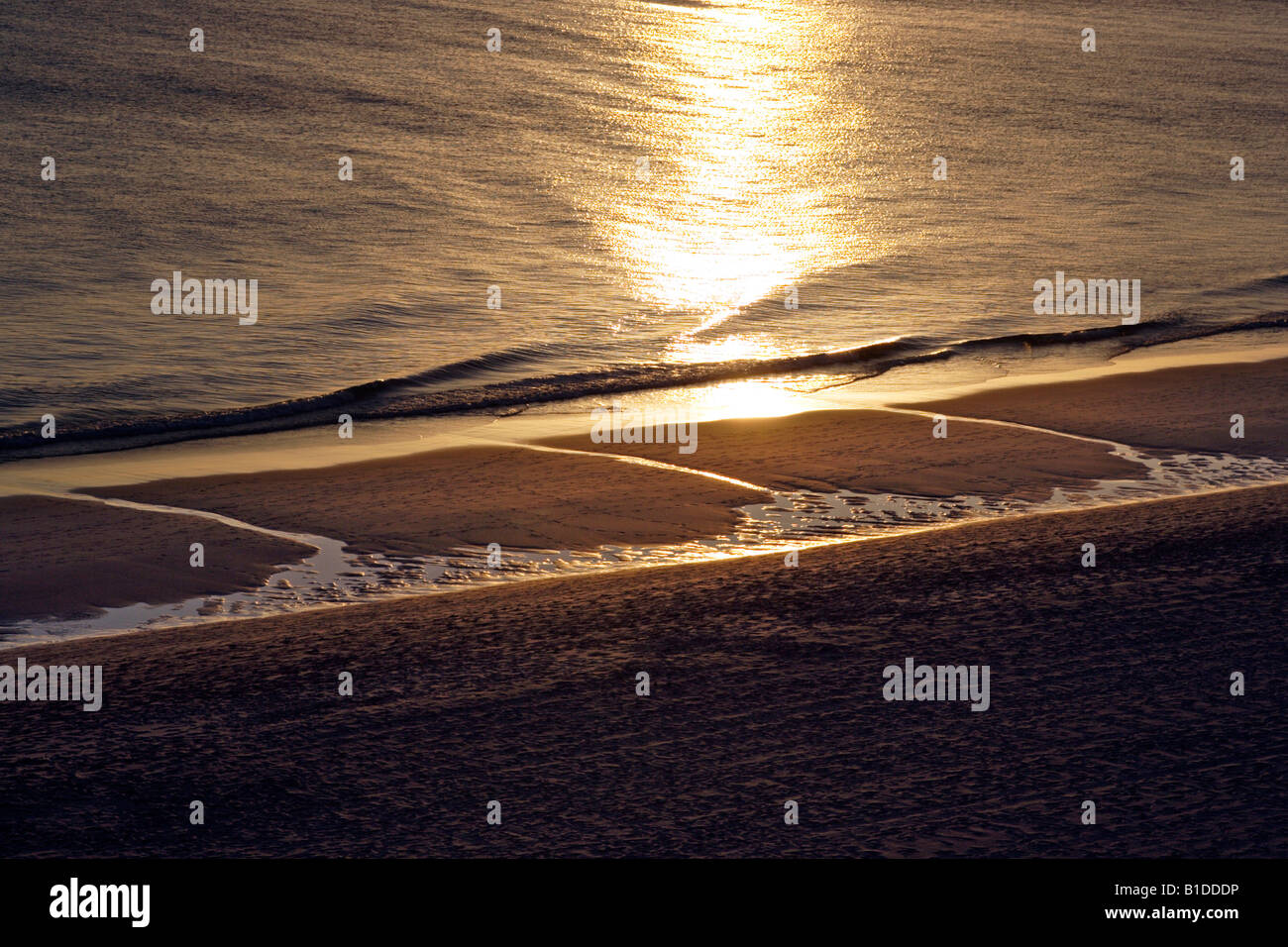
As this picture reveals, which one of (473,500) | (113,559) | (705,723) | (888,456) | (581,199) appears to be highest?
(581,199)

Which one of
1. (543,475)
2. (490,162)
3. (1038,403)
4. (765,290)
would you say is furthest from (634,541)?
(490,162)

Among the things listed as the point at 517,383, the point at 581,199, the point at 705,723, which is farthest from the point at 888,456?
the point at 581,199

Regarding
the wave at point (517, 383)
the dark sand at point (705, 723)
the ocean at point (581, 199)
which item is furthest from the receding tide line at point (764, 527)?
the ocean at point (581, 199)

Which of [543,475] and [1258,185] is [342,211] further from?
[1258,185]

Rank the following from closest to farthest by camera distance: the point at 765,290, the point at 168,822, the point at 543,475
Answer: the point at 168,822 < the point at 543,475 < the point at 765,290

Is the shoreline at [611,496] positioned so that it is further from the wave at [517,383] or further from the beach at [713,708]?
the wave at [517,383]

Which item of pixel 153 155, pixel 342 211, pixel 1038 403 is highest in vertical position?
pixel 153 155

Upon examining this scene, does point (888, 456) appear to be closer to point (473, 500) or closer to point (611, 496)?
point (611, 496)
